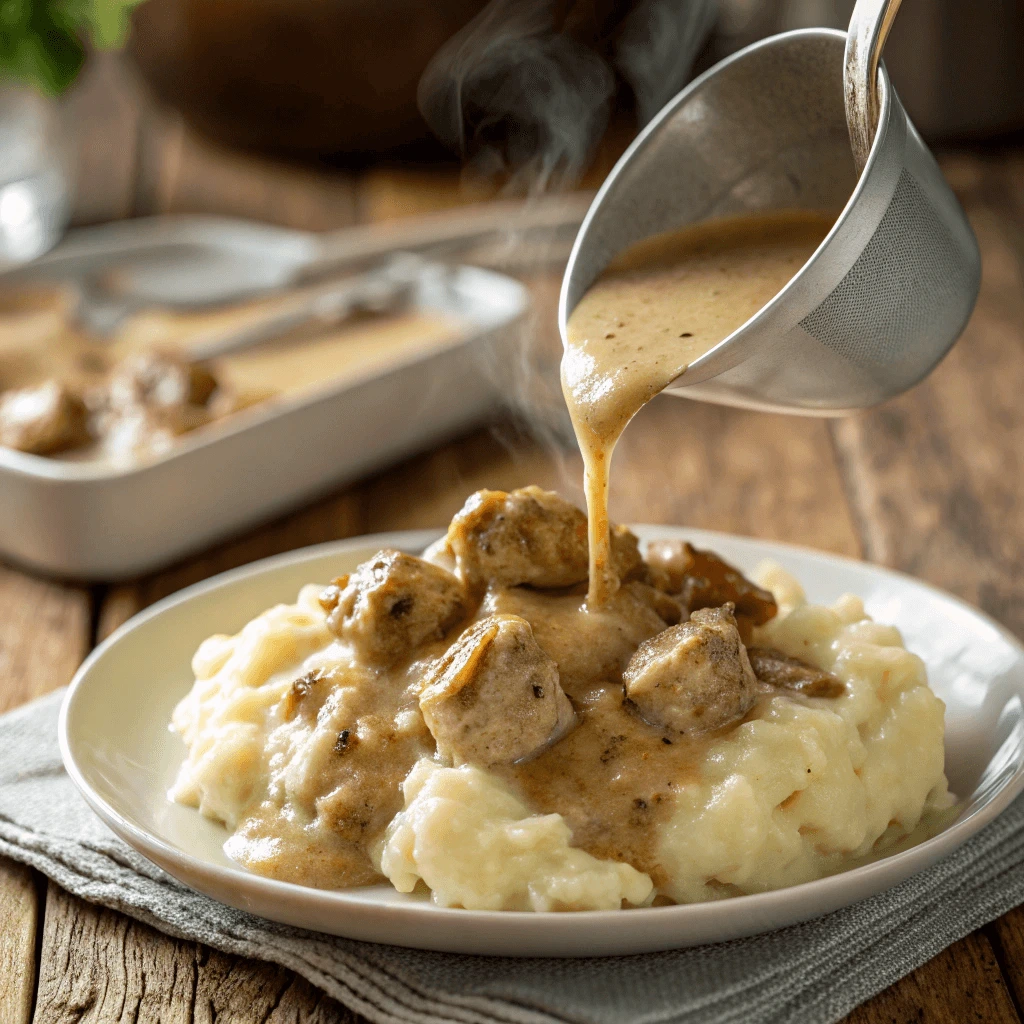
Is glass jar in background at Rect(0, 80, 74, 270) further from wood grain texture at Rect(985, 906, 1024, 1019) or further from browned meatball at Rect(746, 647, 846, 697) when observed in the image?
wood grain texture at Rect(985, 906, 1024, 1019)

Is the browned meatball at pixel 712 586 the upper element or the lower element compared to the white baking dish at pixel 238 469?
upper

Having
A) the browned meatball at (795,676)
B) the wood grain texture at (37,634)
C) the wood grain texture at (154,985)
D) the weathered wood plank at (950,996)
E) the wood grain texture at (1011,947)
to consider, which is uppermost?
the browned meatball at (795,676)

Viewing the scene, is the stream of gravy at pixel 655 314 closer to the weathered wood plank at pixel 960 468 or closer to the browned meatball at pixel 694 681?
the browned meatball at pixel 694 681

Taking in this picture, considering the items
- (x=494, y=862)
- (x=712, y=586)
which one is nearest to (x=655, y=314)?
(x=712, y=586)

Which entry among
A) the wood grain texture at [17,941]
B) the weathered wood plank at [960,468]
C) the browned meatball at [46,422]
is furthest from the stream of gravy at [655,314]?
the browned meatball at [46,422]

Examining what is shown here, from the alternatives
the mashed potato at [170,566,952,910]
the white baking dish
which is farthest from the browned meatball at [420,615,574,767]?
the white baking dish

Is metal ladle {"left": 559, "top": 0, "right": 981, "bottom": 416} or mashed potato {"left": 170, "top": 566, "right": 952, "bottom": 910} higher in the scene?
metal ladle {"left": 559, "top": 0, "right": 981, "bottom": 416}

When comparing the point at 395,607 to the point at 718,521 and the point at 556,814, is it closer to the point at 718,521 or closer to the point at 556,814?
the point at 556,814

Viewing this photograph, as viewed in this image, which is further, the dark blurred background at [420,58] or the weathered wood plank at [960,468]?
the dark blurred background at [420,58]
